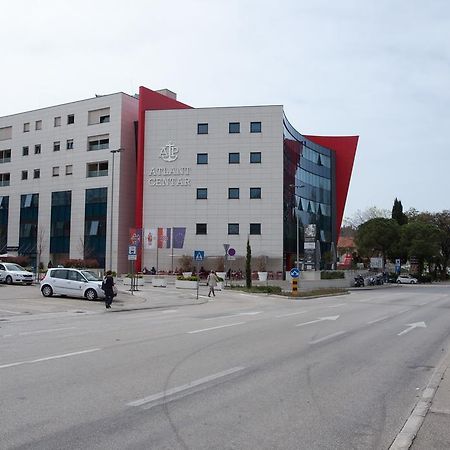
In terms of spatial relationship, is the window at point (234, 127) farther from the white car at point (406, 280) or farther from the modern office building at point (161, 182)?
the white car at point (406, 280)

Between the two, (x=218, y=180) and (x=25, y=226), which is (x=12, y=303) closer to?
(x=218, y=180)

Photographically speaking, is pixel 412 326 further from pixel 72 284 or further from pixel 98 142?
pixel 98 142

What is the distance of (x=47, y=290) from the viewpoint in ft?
91.0

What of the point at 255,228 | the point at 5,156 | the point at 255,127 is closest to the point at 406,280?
the point at 255,228

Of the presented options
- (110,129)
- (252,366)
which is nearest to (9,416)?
(252,366)

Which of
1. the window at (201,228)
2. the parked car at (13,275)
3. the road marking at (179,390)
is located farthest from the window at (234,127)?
the road marking at (179,390)

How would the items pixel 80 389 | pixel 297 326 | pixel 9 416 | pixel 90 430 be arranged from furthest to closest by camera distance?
pixel 297 326 < pixel 80 389 < pixel 9 416 < pixel 90 430

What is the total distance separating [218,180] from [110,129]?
579 inches

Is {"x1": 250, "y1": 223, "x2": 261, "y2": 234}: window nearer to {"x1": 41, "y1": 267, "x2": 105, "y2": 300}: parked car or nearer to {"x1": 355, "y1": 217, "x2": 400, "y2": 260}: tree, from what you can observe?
{"x1": 355, "y1": 217, "x2": 400, "y2": 260}: tree

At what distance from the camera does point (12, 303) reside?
24141 millimetres

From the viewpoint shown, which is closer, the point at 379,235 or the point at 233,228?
the point at 233,228

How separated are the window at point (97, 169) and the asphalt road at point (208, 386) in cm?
5090

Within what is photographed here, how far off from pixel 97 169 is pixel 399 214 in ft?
183

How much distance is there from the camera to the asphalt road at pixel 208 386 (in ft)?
17.7
